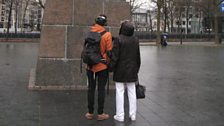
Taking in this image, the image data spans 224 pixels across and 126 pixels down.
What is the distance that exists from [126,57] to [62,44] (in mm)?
4079

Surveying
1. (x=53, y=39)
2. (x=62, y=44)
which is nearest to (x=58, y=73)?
(x=62, y=44)

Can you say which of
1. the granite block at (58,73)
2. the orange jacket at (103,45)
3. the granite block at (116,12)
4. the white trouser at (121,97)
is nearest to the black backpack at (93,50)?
the orange jacket at (103,45)

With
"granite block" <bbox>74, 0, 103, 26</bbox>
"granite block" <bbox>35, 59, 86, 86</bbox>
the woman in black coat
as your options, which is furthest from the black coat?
"granite block" <bbox>74, 0, 103, 26</bbox>

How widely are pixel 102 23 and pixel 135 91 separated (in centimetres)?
136

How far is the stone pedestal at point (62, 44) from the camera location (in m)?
10.6

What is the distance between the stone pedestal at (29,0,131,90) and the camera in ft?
34.7

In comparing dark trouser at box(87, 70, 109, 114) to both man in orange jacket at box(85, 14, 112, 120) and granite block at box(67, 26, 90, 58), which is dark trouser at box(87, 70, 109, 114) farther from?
granite block at box(67, 26, 90, 58)

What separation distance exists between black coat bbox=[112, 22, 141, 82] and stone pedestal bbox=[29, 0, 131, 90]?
12.7 ft

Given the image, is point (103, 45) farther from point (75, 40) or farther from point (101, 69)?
point (75, 40)

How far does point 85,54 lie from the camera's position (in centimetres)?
700

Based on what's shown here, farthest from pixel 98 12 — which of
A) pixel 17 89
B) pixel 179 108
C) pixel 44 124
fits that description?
pixel 44 124

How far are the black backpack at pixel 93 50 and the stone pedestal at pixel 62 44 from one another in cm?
373

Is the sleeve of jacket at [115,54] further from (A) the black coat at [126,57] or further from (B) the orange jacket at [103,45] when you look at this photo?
(B) the orange jacket at [103,45]

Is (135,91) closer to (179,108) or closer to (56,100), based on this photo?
(179,108)
